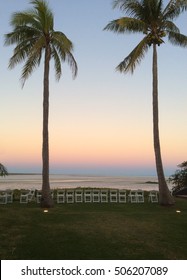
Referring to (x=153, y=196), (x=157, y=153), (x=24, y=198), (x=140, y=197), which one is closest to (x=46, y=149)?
(x=24, y=198)

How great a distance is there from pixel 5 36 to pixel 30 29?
5.92 ft

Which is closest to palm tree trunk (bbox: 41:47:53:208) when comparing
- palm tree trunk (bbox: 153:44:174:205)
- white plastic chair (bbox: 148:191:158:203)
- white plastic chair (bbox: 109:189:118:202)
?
white plastic chair (bbox: 109:189:118:202)

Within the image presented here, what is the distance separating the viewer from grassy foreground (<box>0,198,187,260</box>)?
1029 cm

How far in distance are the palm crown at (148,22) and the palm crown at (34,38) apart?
3856 mm

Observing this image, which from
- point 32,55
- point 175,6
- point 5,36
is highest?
point 175,6

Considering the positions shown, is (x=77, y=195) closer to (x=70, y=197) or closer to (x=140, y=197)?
(x=70, y=197)

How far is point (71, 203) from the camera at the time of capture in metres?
21.9

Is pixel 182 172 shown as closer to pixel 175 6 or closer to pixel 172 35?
pixel 172 35

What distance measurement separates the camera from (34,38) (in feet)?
68.8

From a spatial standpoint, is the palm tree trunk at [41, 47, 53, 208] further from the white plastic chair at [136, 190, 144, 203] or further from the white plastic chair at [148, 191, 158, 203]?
the white plastic chair at [148, 191, 158, 203]

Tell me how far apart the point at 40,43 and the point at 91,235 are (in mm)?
12395
